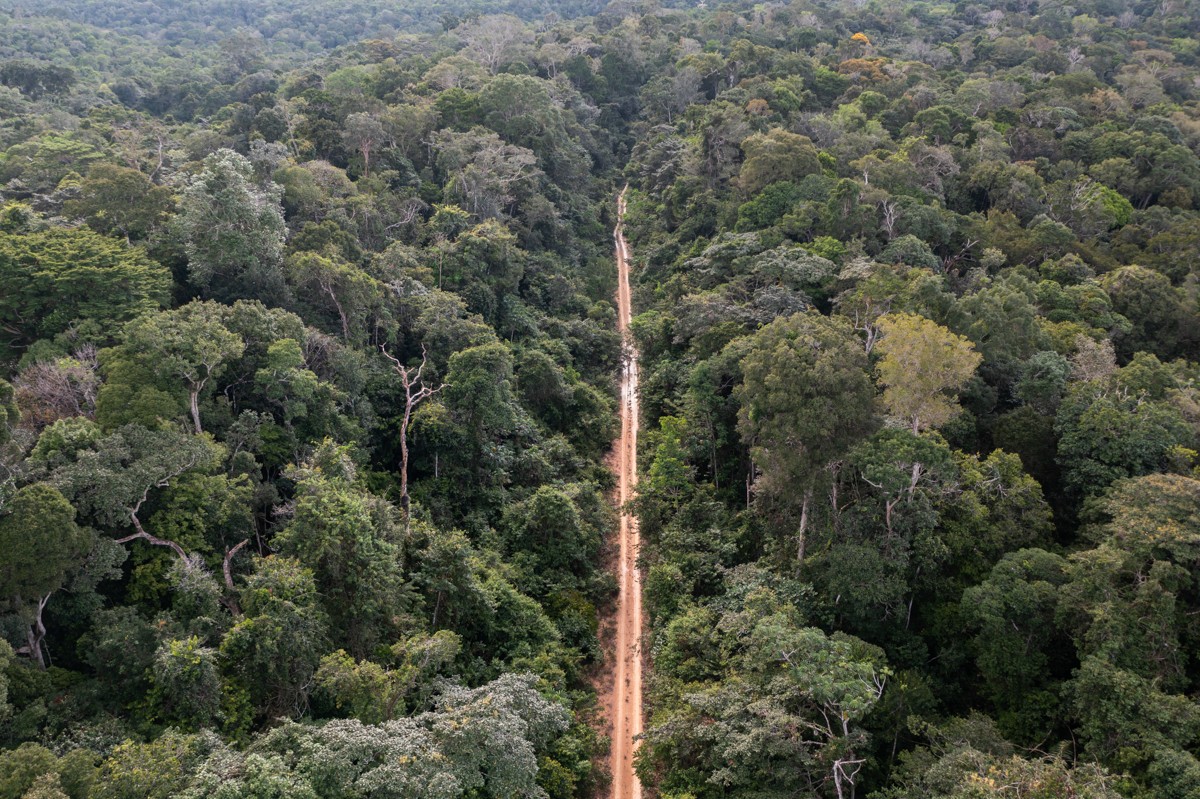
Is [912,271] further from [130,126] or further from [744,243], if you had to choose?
[130,126]

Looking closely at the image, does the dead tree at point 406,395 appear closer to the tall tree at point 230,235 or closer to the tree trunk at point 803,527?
the tall tree at point 230,235

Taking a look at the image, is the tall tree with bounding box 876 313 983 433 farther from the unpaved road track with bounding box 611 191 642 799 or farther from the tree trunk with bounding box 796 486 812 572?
the unpaved road track with bounding box 611 191 642 799

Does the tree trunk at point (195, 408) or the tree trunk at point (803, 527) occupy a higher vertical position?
the tree trunk at point (195, 408)

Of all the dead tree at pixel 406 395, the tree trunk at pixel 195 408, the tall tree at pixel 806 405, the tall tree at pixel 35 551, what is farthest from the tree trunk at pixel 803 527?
the tall tree at pixel 35 551

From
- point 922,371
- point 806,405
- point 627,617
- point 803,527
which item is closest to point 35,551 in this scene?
point 627,617

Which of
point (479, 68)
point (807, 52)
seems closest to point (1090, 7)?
point (807, 52)

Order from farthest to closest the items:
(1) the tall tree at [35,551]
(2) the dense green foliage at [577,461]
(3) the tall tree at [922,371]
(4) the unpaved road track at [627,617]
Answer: (4) the unpaved road track at [627,617]
(3) the tall tree at [922,371]
(2) the dense green foliage at [577,461]
(1) the tall tree at [35,551]
